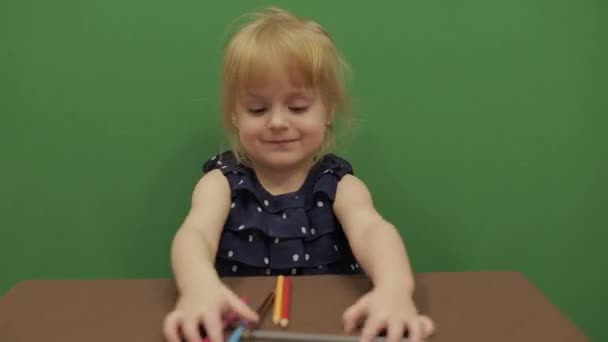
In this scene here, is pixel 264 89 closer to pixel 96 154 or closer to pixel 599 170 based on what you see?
pixel 96 154

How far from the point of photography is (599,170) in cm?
86

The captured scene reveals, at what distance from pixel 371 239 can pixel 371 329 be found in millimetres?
165

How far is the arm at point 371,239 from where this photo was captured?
0.55m

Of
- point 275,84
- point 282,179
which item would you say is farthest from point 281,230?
point 275,84

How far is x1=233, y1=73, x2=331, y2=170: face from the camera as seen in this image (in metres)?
0.67

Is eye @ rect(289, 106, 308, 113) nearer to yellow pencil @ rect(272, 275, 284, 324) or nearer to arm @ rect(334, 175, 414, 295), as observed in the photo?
arm @ rect(334, 175, 414, 295)

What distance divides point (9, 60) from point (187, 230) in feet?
1.33

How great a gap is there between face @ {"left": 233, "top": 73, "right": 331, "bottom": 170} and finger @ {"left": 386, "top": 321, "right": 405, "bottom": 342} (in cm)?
28

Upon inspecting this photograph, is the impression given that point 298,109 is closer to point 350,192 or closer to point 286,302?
point 350,192

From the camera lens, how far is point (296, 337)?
0.47 metres

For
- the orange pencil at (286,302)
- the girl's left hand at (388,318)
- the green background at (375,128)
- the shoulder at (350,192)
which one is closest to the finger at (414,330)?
the girl's left hand at (388,318)

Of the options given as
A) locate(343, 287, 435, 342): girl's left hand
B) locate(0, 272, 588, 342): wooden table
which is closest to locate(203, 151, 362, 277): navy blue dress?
locate(0, 272, 588, 342): wooden table

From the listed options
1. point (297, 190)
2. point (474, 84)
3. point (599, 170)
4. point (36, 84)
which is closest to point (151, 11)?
point (36, 84)

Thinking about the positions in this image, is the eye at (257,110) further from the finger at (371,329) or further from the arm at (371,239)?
the finger at (371,329)
